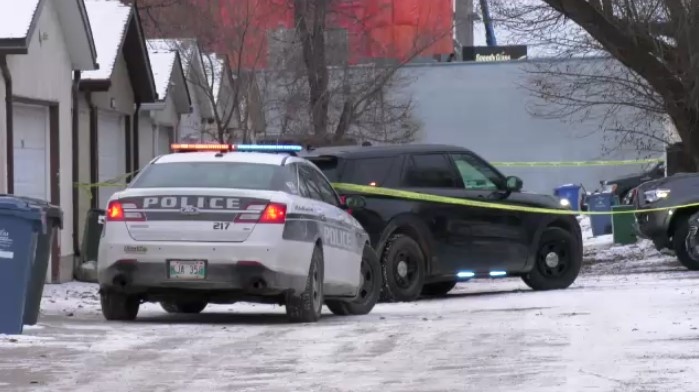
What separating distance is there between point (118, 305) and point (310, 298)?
174cm

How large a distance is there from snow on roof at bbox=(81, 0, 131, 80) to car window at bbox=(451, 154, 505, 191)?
20.6 ft

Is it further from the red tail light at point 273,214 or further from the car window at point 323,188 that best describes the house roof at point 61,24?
the red tail light at point 273,214

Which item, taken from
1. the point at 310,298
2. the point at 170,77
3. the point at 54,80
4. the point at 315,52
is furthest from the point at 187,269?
the point at 315,52

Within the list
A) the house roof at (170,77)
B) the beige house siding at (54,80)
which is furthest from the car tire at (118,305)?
the house roof at (170,77)

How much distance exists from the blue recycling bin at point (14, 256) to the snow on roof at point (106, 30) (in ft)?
31.7

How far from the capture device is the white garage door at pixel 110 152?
72.8 feet

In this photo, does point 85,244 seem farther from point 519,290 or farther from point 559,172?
point 559,172

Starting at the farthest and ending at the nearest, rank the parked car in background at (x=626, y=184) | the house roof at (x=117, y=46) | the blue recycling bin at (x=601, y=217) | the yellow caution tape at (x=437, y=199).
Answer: the parked car in background at (x=626, y=184) < the blue recycling bin at (x=601, y=217) < the house roof at (x=117, y=46) < the yellow caution tape at (x=437, y=199)

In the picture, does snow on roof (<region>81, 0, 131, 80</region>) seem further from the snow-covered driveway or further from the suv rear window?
the snow-covered driveway

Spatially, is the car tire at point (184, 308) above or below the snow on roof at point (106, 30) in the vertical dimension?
below

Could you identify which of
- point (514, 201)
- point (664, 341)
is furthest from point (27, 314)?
point (514, 201)

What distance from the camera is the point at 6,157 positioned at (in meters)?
16.5

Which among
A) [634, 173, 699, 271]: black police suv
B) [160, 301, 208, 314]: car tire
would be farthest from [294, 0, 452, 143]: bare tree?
[160, 301, 208, 314]: car tire

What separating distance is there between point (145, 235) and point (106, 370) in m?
→ 2.99
